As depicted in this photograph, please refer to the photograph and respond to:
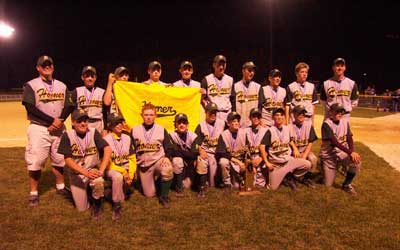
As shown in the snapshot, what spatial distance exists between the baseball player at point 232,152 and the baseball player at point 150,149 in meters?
0.89

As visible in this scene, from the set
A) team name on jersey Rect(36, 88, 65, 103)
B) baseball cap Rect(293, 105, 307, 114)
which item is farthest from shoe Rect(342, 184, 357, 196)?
team name on jersey Rect(36, 88, 65, 103)

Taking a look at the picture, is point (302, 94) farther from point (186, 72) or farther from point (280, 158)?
point (186, 72)

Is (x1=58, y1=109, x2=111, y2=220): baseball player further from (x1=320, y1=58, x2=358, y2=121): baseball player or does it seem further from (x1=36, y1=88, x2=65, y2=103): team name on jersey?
(x1=320, y1=58, x2=358, y2=121): baseball player

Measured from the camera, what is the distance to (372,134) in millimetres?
12406

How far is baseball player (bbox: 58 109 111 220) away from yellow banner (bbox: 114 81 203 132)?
1236 mm

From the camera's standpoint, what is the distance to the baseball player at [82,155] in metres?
4.96

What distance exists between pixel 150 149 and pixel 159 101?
4.42 feet

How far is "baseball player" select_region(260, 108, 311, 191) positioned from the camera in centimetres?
607

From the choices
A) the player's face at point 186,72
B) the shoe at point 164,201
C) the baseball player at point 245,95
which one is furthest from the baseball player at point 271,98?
the shoe at point 164,201

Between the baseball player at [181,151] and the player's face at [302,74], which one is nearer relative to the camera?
the baseball player at [181,151]

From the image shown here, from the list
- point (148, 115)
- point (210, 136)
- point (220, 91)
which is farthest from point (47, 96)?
point (220, 91)

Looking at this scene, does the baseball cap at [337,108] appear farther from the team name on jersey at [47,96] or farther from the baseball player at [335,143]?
the team name on jersey at [47,96]

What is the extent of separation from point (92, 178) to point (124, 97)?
1979 millimetres

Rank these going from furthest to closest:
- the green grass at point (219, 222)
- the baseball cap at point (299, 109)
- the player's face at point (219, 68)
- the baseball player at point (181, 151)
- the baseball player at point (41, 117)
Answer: the player's face at point (219, 68)
the baseball cap at point (299, 109)
the baseball player at point (181, 151)
the baseball player at point (41, 117)
the green grass at point (219, 222)
